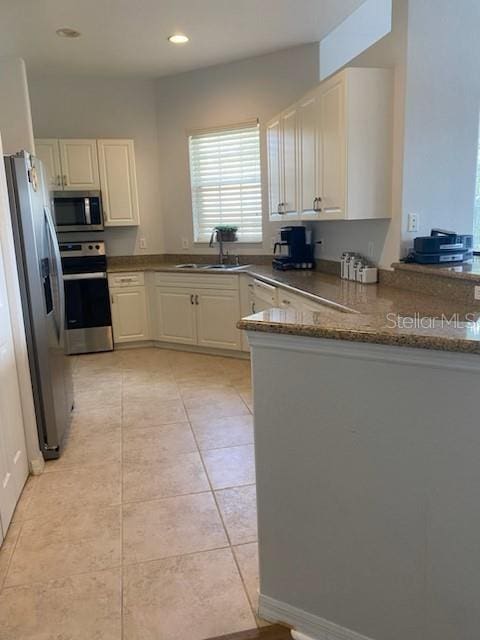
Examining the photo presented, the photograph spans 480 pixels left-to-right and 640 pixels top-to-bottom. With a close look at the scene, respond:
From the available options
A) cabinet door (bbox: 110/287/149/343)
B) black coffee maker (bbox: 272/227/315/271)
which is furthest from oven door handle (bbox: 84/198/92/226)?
black coffee maker (bbox: 272/227/315/271)

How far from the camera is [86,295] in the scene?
4820 millimetres

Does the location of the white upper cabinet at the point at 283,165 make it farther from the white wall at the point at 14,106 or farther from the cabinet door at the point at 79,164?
the white wall at the point at 14,106

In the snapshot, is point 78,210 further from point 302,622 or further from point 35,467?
point 302,622

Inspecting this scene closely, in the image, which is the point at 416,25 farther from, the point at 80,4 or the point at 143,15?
the point at 80,4

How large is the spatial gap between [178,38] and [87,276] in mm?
2334

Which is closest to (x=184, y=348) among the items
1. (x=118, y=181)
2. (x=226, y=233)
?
(x=226, y=233)

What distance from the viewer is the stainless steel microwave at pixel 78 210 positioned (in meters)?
4.75

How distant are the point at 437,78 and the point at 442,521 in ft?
8.34

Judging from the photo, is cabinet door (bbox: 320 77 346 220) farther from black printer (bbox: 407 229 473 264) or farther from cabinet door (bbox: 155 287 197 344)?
cabinet door (bbox: 155 287 197 344)

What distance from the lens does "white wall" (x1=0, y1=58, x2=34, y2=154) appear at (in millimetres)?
3881

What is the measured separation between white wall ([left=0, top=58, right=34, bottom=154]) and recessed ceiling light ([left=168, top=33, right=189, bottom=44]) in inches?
49.5

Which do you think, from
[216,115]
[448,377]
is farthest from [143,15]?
[448,377]

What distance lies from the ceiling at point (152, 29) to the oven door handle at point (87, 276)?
6.47 ft

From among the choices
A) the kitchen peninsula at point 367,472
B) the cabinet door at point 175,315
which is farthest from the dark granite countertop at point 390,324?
the cabinet door at point 175,315
